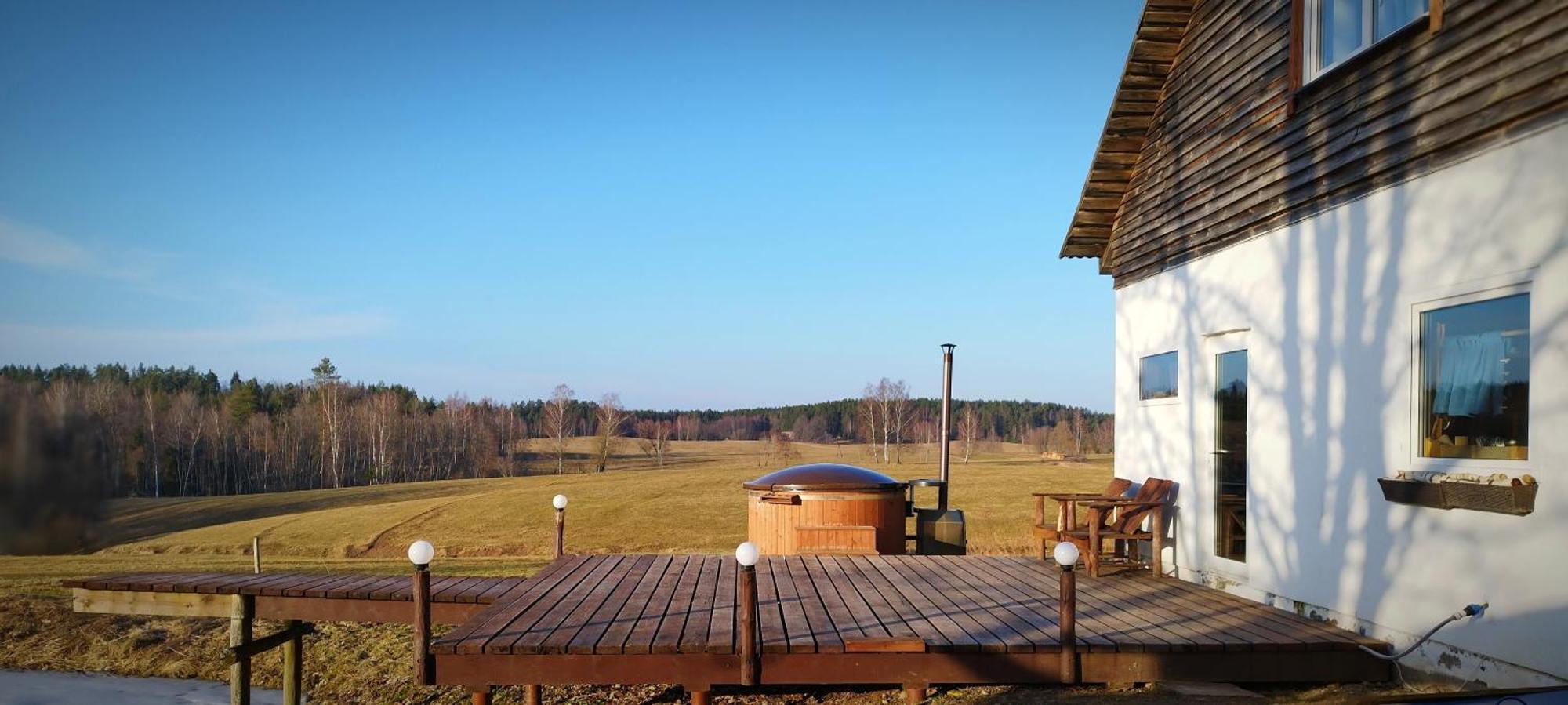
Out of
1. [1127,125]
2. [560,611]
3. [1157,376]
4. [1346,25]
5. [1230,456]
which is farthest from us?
[1127,125]

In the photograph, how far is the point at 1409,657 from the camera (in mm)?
5230

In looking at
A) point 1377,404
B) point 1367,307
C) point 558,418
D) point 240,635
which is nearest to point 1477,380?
point 1377,404

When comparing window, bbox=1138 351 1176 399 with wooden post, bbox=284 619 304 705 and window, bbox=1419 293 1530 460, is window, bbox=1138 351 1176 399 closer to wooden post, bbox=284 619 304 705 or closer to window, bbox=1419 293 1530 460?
window, bbox=1419 293 1530 460

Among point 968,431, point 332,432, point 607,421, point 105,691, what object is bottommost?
point 105,691

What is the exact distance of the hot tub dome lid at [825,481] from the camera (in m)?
9.86

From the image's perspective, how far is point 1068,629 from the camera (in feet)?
16.6

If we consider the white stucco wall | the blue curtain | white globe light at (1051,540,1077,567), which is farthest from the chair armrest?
white globe light at (1051,540,1077,567)

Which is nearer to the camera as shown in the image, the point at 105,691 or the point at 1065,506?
the point at 1065,506

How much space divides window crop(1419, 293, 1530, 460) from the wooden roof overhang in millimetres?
4221

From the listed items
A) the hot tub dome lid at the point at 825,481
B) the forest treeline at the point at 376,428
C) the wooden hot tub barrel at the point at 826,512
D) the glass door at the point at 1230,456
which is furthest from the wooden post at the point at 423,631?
the forest treeline at the point at 376,428

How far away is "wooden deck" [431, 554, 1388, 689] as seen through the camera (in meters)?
5.16

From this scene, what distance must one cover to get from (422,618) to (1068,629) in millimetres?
3471

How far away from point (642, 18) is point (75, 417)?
17.6 m

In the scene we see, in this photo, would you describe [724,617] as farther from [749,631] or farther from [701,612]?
[749,631]
